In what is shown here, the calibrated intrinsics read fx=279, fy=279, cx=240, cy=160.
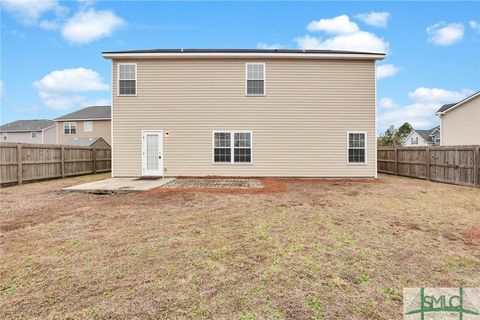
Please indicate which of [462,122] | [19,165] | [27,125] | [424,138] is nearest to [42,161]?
[19,165]

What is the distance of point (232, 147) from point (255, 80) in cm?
351

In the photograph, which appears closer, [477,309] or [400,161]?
[477,309]

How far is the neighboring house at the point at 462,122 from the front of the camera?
20.0 metres

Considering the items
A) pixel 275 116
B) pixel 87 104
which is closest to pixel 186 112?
pixel 275 116

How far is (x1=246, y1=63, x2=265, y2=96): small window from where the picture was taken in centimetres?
1378

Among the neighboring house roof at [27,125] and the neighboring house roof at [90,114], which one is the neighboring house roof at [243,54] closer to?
the neighboring house roof at [90,114]

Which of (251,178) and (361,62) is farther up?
(361,62)

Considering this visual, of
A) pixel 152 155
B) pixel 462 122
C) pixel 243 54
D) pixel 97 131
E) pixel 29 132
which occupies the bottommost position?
pixel 152 155

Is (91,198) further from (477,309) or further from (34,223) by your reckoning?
(477,309)

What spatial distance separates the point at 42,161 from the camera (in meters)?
13.4

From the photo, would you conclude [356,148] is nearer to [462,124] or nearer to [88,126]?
[462,124]

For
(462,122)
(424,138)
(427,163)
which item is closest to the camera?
A: (427,163)

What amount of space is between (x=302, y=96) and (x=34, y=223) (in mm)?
11709

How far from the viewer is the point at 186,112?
13.8 m
